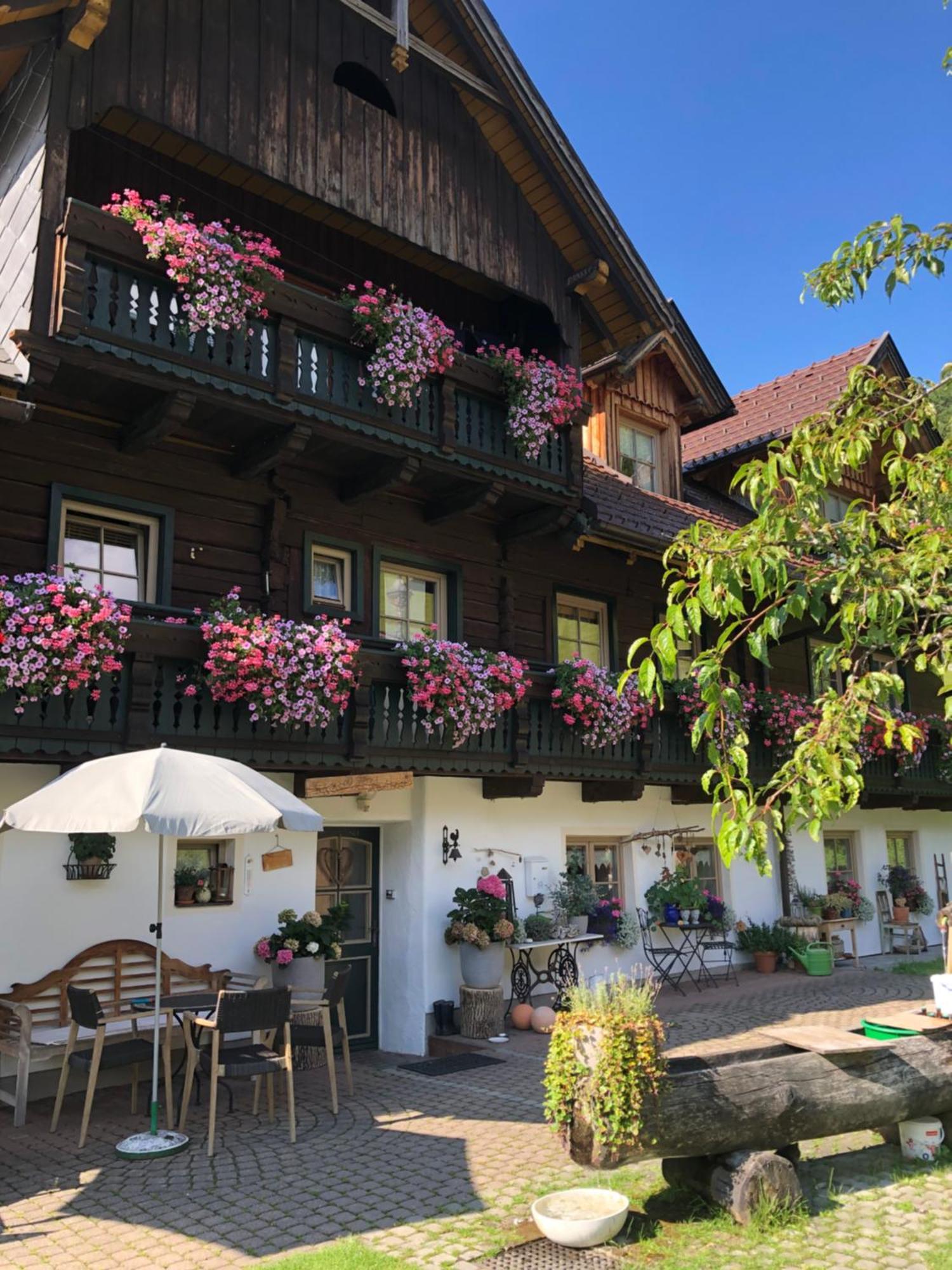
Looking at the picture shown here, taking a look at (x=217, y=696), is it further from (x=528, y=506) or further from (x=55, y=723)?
(x=528, y=506)

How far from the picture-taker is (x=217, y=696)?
368 inches

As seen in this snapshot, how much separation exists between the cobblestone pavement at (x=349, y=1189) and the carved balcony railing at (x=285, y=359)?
6365 millimetres

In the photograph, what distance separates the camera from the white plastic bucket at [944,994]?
8047 millimetres

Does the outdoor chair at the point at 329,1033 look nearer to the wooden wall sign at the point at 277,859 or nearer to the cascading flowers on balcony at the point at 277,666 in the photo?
the wooden wall sign at the point at 277,859

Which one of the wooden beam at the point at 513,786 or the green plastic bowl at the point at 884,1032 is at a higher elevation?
the wooden beam at the point at 513,786

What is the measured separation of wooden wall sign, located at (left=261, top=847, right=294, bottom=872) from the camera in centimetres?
1089

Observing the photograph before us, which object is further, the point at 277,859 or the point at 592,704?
the point at 592,704

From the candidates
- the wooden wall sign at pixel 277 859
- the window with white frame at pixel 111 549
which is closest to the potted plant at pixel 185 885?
the wooden wall sign at pixel 277 859

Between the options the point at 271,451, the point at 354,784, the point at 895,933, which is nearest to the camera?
the point at 271,451

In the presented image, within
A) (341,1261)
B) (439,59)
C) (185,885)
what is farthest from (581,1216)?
(439,59)

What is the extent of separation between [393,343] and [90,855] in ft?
19.1

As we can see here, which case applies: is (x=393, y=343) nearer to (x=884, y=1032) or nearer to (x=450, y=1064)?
(x=450, y=1064)

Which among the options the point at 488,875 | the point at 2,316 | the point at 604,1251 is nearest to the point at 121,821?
the point at 604,1251

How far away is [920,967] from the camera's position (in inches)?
661
